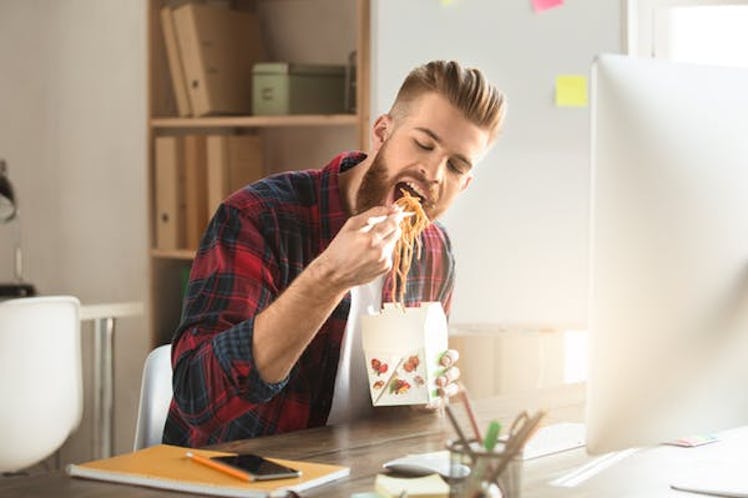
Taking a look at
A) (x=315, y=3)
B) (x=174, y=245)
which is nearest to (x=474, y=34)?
(x=315, y=3)

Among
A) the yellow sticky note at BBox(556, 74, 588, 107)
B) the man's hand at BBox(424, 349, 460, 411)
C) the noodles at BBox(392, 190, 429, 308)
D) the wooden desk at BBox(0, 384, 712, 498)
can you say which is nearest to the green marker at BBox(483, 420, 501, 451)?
the wooden desk at BBox(0, 384, 712, 498)

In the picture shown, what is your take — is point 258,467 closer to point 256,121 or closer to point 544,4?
point 544,4

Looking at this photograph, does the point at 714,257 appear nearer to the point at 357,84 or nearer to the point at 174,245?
the point at 357,84

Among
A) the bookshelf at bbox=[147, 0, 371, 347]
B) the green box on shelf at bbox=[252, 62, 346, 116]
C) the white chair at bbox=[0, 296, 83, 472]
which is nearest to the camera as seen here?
the white chair at bbox=[0, 296, 83, 472]

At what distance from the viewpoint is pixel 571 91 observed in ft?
10.3

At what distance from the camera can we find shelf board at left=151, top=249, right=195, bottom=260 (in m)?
3.77

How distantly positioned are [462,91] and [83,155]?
8.90 ft

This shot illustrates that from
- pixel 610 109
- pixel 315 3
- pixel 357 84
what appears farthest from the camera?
pixel 315 3

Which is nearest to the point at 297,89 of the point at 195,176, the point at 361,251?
the point at 195,176

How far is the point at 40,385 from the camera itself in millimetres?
2969

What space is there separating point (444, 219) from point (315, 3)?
106 cm

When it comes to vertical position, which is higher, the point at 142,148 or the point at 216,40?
the point at 216,40

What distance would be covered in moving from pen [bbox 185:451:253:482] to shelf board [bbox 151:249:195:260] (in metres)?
2.39

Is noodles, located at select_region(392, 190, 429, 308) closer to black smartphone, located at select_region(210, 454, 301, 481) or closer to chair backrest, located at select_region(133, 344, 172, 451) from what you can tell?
chair backrest, located at select_region(133, 344, 172, 451)
